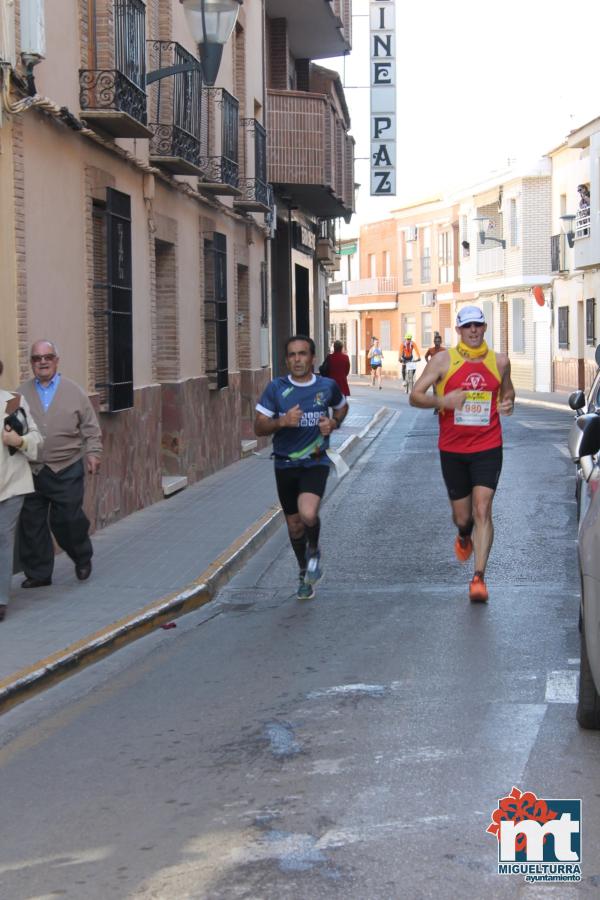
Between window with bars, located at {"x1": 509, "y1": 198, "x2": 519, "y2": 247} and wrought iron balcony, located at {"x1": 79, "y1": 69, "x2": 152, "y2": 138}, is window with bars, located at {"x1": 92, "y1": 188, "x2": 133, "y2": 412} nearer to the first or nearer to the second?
wrought iron balcony, located at {"x1": 79, "y1": 69, "x2": 152, "y2": 138}

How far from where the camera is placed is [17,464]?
9000mm

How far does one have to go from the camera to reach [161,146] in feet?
51.2

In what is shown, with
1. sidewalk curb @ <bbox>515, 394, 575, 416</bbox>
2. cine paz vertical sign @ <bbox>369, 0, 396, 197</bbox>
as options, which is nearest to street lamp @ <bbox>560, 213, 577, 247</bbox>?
sidewalk curb @ <bbox>515, 394, 575, 416</bbox>

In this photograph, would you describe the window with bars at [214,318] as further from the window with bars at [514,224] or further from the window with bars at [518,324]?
the window with bars at [518,324]

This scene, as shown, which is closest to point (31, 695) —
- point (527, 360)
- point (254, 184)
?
point (254, 184)

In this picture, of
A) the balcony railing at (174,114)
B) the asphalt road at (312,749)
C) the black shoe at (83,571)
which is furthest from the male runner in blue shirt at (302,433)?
the balcony railing at (174,114)

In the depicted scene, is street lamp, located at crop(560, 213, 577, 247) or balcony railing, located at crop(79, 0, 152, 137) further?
street lamp, located at crop(560, 213, 577, 247)

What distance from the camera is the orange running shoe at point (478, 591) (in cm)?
923

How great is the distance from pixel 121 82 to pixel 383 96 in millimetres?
21203

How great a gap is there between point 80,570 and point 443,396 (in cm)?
307

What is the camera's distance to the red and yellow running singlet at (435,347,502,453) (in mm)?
9234

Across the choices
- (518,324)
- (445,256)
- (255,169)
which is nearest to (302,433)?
(255,169)

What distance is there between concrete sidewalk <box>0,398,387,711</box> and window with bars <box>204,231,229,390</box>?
2.84 metres

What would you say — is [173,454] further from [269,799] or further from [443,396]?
[269,799]
